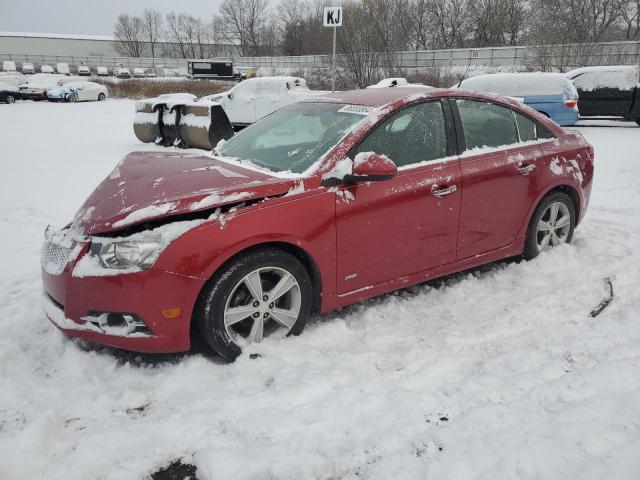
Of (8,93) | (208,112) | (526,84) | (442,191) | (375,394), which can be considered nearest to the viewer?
(375,394)

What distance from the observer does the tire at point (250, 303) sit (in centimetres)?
273

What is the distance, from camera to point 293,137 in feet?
12.0

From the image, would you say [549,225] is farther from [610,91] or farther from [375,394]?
[610,91]

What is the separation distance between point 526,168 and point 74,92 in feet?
94.4

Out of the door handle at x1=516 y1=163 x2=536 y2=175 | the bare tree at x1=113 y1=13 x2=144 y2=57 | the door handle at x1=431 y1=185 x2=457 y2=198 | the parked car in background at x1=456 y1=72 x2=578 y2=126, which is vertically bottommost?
the door handle at x1=431 y1=185 x2=457 y2=198

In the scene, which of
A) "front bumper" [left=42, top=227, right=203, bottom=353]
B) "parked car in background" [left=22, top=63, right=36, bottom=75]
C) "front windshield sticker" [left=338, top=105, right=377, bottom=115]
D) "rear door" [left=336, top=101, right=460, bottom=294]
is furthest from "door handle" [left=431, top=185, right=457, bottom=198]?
"parked car in background" [left=22, top=63, right=36, bottom=75]

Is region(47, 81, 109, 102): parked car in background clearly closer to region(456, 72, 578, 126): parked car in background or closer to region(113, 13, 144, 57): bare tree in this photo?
region(456, 72, 578, 126): parked car in background

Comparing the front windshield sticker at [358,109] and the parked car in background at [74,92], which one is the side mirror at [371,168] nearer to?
the front windshield sticker at [358,109]

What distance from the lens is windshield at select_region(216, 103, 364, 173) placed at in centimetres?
329

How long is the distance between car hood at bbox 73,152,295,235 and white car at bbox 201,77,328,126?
11332 mm

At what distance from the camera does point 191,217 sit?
274cm

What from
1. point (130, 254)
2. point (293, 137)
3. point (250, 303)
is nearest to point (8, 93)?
point (293, 137)

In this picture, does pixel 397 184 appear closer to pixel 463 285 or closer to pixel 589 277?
pixel 463 285

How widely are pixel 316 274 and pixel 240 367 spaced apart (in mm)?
728
